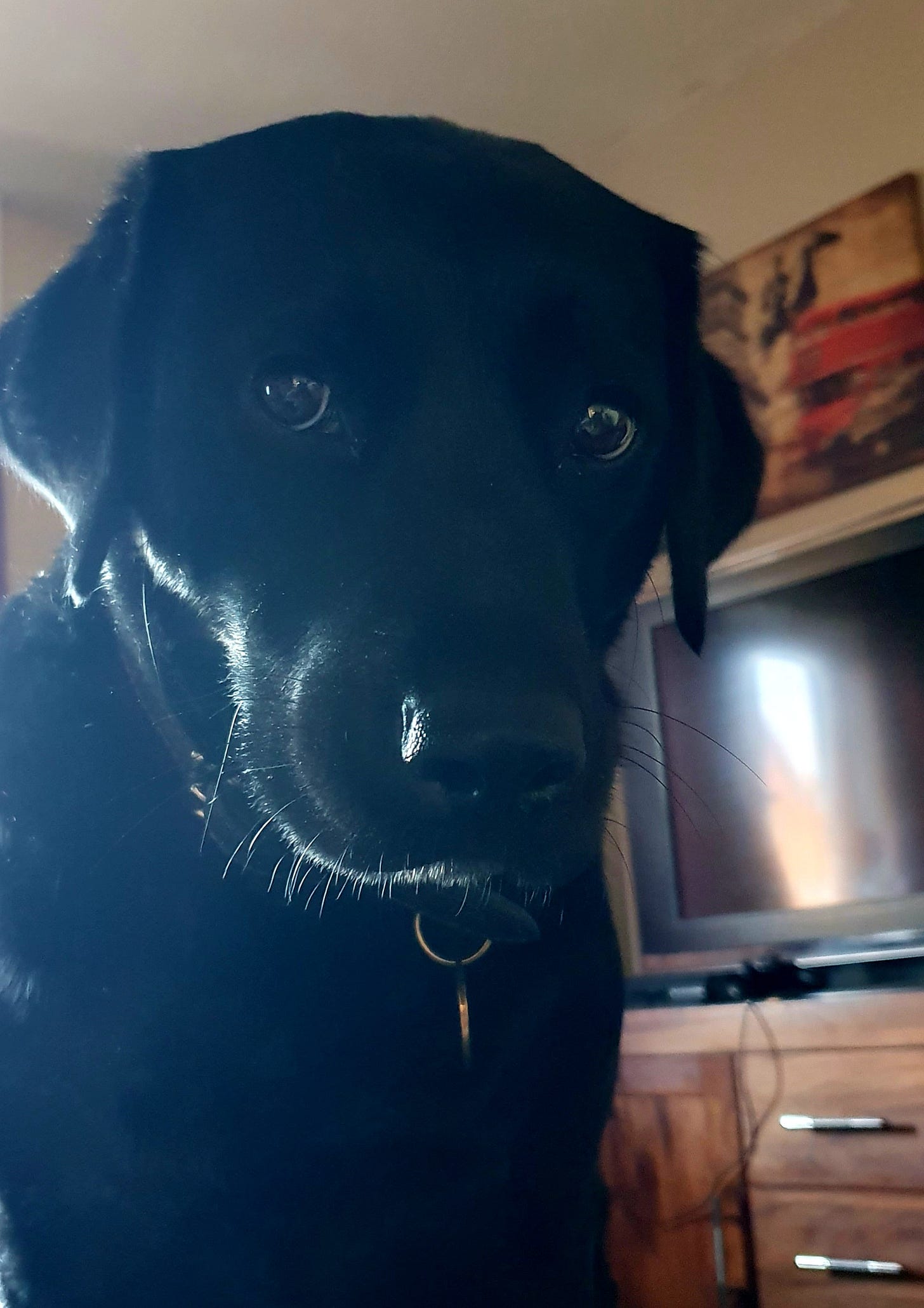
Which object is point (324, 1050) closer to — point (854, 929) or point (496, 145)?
point (496, 145)

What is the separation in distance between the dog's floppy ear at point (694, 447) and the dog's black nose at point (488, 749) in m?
0.46

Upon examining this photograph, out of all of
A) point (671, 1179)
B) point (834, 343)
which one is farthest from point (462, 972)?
point (834, 343)

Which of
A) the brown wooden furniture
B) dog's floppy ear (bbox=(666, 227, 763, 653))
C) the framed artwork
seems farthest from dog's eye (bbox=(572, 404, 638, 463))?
the framed artwork

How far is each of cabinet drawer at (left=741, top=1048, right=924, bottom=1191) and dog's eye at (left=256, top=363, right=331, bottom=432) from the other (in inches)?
52.5

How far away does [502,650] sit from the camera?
654mm

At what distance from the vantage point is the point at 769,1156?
1.73 m

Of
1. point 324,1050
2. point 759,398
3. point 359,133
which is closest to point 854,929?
point 759,398

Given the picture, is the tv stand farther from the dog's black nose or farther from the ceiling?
the ceiling

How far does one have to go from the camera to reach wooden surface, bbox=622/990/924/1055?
1638 millimetres

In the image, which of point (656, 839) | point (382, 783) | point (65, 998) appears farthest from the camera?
point (656, 839)

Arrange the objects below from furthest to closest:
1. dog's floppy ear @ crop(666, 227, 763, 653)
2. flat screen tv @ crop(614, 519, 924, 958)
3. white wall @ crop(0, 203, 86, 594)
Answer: white wall @ crop(0, 203, 86, 594)
flat screen tv @ crop(614, 519, 924, 958)
dog's floppy ear @ crop(666, 227, 763, 653)

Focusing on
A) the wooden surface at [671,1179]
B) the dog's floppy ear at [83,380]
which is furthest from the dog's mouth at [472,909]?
the wooden surface at [671,1179]

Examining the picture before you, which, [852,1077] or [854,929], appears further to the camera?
[854,929]

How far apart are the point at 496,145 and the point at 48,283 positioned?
1.30 feet
